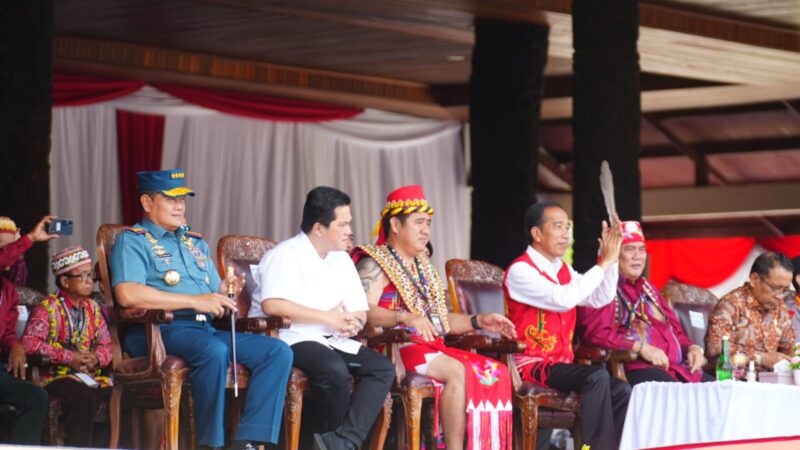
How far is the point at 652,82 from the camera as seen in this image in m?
12.2

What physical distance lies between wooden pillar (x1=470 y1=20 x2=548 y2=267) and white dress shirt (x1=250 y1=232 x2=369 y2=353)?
401 cm

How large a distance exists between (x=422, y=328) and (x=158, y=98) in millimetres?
7062

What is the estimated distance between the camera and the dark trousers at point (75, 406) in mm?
5348

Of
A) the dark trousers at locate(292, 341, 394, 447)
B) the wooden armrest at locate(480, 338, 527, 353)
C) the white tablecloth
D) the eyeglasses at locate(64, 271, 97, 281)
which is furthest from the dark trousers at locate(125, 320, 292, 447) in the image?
the white tablecloth

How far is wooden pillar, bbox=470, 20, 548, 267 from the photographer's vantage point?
930 cm

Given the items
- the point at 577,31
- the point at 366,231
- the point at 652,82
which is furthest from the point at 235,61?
the point at 577,31

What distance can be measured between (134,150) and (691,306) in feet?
20.6

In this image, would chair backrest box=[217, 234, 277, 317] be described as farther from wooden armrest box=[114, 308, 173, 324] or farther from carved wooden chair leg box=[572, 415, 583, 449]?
carved wooden chair leg box=[572, 415, 583, 449]

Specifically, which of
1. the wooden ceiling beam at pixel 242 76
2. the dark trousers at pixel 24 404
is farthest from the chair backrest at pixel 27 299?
the wooden ceiling beam at pixel 242 76

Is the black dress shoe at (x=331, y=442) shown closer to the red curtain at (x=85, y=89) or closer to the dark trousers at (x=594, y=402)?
the dark trousers at (x=594, y=402)

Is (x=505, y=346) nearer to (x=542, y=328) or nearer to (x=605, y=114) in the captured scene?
(x=542, y=328)

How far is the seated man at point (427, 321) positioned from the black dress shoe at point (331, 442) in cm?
54

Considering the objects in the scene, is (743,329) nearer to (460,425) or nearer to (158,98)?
(460,425)

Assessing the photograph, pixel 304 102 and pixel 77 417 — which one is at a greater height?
pixel 304 102
